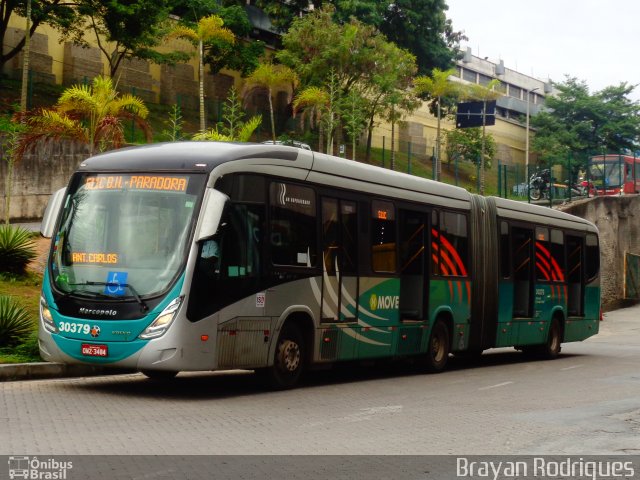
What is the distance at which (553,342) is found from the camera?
80.7ft

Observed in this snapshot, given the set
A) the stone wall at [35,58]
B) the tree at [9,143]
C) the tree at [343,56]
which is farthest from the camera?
the tree at [343,56]

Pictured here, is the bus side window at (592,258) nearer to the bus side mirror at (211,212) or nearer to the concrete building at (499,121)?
the bus side mirror at (211,212)

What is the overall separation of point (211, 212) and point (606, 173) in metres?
44.0

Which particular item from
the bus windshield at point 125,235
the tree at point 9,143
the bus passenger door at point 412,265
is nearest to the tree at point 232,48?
the tree at point 9,143

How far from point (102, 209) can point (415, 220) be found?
6597 mm

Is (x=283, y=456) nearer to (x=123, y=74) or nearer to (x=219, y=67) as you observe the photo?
(x=123, y=74)

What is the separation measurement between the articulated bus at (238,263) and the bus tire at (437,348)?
6cm

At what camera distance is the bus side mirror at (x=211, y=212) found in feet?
40.6

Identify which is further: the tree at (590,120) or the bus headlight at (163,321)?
the tree at (590,120)

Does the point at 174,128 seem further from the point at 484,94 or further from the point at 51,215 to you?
the point at 484,94

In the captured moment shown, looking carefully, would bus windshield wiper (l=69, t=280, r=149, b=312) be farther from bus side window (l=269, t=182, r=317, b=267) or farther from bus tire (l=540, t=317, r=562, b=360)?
bus tire (l=540, t=317, r=562, b=360)

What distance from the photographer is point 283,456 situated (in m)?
8.72

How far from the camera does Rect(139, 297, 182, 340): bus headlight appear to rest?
40.3 feet

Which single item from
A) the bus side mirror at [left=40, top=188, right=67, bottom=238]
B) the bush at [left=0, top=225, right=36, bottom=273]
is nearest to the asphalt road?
the bus side mirror at [left=40, top=188, right=67, bottom=238]
